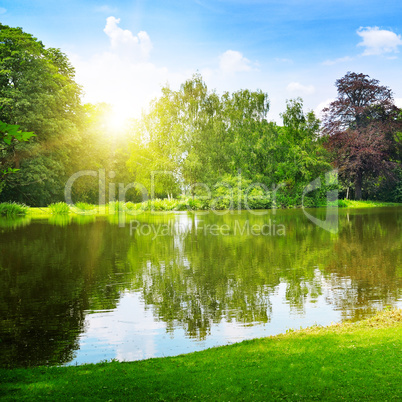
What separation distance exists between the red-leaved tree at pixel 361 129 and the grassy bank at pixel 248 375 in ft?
137

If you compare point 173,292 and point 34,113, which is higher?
point 34,113

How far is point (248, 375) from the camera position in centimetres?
425

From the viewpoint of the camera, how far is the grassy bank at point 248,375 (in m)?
3.84

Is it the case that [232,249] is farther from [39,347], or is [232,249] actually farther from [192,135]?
[192,135]

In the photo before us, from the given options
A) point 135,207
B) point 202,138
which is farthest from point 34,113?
point 202,138

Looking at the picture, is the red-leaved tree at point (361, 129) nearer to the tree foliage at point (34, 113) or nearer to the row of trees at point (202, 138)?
the row of trees at point (202, 138)

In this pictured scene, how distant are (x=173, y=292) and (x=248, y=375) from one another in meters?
4.92

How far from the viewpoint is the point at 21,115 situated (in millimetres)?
37969

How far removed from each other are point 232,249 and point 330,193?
3348 centimetres

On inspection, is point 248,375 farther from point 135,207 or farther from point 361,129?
point 361,129

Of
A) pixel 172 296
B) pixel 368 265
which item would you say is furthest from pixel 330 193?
pixel 172 296

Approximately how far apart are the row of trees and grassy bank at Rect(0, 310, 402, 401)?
36158 mm

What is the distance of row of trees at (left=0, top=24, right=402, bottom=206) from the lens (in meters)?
39.5

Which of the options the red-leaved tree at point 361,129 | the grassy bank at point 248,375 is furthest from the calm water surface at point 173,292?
the red-leaved tree at point 361,129
